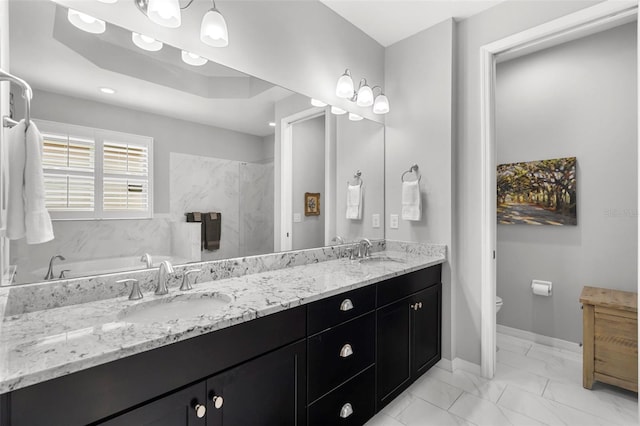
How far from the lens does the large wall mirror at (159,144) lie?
3.99 feet

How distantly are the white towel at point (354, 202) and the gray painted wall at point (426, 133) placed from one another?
0.93 ft

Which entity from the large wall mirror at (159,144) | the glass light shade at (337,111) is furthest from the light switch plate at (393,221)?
the glass light shade at (337,111)

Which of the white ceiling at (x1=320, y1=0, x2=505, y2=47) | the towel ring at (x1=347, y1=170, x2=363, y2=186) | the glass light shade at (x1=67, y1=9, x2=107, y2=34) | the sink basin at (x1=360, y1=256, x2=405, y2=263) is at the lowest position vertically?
the sink basin at (x1=360, y1=256, x2=405, y2=263)

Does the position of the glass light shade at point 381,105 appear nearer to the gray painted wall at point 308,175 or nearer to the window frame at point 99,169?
the gray painted wall at point 308,175

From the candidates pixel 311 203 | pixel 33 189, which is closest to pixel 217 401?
pixel 33 189

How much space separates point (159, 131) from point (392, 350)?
172cm

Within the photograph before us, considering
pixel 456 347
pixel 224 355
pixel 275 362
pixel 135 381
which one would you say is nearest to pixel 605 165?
pixel 456 347

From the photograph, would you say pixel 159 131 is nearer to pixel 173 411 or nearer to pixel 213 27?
pixel 213 27

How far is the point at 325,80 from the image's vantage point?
7.57ft

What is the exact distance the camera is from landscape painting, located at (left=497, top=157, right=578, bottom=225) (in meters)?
2.66

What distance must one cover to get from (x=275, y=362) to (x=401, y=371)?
1064mm

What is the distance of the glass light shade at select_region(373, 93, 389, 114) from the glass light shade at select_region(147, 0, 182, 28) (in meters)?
1.57

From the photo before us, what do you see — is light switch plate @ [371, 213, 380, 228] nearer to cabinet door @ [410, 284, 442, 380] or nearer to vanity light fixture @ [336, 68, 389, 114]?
cabinet door @ [410, 284, 442, 380]

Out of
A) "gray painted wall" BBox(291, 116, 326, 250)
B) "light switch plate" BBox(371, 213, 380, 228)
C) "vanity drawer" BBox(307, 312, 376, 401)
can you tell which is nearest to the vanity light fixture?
"gray painted wall" BBox(291, 116, 326, 250)
